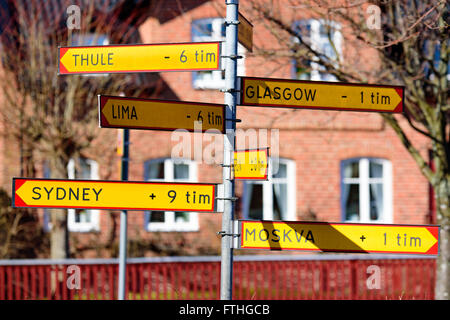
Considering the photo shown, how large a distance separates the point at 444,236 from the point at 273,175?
4.88m

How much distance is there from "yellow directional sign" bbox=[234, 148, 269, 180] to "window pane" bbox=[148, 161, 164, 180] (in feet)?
27.0

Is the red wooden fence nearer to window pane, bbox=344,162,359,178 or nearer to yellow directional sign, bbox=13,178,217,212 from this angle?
window pane, bbox=344,162,359,178

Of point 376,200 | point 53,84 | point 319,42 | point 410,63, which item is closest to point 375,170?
point 376,200

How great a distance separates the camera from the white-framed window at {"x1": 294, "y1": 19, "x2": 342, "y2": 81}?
8.58 metres

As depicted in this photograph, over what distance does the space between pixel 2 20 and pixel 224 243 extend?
850cm

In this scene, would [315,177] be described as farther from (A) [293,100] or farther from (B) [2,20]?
(A) [293,100]

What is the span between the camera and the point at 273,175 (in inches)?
512

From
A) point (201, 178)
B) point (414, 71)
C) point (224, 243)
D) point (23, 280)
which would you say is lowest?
point (23, 280)

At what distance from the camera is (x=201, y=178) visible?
12641mm

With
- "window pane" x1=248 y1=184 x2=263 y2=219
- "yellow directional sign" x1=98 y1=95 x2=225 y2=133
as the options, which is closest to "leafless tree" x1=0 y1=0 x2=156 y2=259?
"window pane" x1=248 y1=184 x2=263 y2=219

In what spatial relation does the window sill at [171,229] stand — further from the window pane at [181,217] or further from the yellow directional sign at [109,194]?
the yellow directional sign at [109,194]

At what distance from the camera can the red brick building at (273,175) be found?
12555 millimetres

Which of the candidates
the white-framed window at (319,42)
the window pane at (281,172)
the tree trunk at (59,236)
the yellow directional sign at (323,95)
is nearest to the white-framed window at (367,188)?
the window pane at (281,172)
